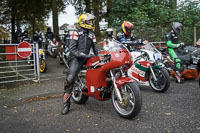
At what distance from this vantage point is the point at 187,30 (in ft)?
47.3

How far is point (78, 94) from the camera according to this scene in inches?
237

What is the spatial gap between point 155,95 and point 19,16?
77.9 feet

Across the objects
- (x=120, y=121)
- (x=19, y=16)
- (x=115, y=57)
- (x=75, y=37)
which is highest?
(x=19, y=16)

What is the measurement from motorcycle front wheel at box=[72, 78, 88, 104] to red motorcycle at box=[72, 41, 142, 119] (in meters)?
0.26

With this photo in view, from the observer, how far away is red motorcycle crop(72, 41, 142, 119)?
14.9ft

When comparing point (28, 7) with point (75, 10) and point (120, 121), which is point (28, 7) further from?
point (120, 121)

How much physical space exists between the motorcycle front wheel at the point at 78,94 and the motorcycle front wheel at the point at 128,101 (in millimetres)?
1153

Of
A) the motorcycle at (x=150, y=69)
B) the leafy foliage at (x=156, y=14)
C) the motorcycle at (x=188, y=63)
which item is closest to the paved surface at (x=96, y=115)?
the motorcycle at (x=150, y=69)

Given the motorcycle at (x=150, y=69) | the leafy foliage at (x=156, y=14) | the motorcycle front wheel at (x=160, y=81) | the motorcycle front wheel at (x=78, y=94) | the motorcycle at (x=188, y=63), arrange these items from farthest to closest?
the leafy foliage at (x=156, y=14) < the motorcycle at (x=188, y=63) < the motorcycle at (x=150, y=69) < the motorcycle front wheel at (x=160, y=81) < the motorcycle front wheel at (x=78, y=94)

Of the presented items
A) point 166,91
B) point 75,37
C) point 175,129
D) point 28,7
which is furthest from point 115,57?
point 28,7

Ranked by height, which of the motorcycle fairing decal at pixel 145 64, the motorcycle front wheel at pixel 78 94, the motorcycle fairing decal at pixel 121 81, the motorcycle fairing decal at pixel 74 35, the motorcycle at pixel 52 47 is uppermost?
the motorcycle fairing decal at pixel 74 35

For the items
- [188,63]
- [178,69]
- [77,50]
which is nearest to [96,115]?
A: [77,50]

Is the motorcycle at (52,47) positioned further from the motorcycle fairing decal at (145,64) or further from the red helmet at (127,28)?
the motorcycle fairing decal at (145,64)

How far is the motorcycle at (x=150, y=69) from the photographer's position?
23.1 feet
